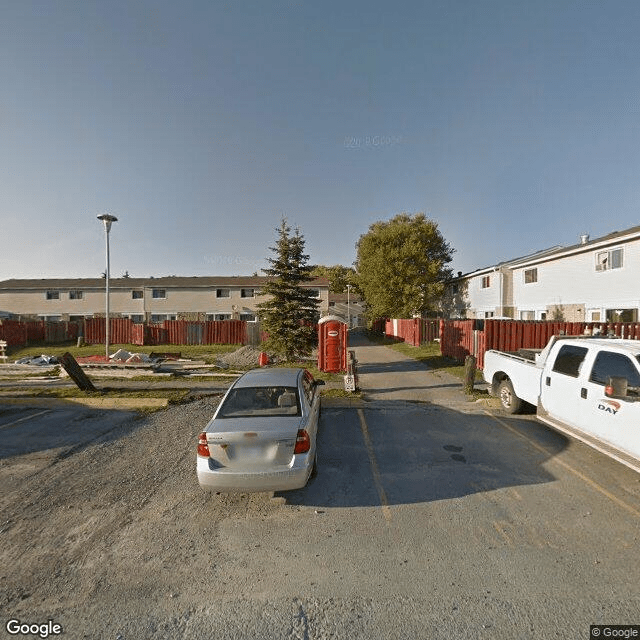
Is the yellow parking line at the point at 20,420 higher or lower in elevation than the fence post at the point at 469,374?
lower

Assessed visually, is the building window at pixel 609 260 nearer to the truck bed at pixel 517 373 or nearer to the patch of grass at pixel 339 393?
the truck bed at pixel 517 373

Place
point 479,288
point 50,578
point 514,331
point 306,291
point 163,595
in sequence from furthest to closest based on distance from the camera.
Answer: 1. point 479,288
2. point 306,291
3. point 514,331
4. point 50,578
5. point 163,595

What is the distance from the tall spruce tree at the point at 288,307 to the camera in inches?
653

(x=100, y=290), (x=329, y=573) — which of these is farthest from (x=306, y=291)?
(x=100, y=290)

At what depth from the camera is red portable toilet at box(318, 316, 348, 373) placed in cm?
1424

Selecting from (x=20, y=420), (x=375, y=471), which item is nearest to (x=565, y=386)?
(x=375, y=471)

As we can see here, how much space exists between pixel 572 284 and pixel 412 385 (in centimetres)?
1478

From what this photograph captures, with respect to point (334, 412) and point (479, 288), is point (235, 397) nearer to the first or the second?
point (334, 412)

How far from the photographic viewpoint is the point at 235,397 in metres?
5.24

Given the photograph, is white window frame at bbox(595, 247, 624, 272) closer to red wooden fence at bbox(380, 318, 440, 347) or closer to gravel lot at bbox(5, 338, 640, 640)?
red wooden fence at bbox(380, 318, 440, 347)

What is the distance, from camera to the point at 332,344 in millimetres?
14234

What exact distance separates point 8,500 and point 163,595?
3.32 m

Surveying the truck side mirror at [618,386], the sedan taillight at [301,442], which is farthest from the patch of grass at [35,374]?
the truck side mirror at [618,386]

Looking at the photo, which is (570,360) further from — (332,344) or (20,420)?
(20,420)
